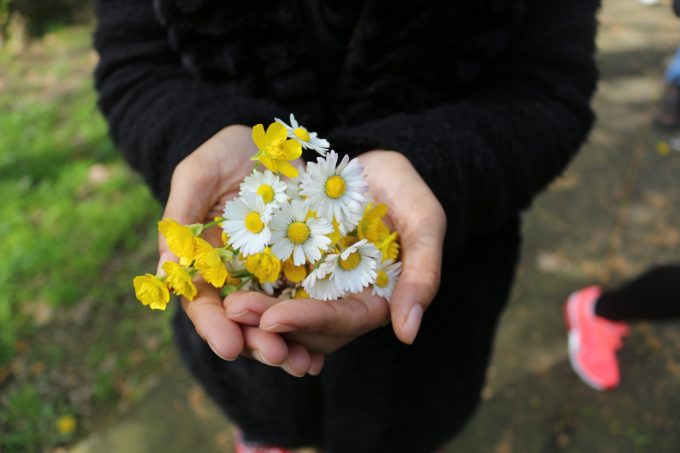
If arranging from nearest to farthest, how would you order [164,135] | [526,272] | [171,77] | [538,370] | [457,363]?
[164,135] → [171,77] → [457,363] → [538,370] → [526,272]

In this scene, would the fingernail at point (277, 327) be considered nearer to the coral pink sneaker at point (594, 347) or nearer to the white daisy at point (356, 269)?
the white daisy at point (356, 269)

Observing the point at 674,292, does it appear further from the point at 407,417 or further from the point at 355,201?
the point at 355,201

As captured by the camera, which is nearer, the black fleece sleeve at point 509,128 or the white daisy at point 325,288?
the white daisy at point 325,288

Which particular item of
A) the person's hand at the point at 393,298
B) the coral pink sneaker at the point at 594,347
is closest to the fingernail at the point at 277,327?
the person's hand at the point at 393,298

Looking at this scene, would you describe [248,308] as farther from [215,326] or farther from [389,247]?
[389,247]

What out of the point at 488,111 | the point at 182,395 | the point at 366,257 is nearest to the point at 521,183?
the point at 488,111

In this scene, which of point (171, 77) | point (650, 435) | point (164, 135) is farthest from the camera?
point (650, 435)

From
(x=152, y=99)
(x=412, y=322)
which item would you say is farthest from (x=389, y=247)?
(x=152, y=99)
